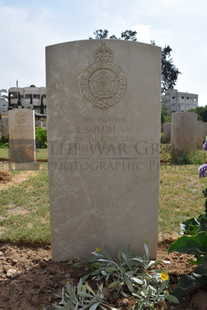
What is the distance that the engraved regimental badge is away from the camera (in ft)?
7.06

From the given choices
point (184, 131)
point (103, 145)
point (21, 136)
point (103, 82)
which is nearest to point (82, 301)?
Result: point (103, 145)

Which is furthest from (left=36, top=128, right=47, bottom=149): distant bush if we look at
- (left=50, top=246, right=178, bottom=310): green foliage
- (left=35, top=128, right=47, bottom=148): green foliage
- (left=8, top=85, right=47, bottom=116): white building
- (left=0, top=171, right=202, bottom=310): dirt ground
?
(left=8, top=85, right=47, bottom=116): white building

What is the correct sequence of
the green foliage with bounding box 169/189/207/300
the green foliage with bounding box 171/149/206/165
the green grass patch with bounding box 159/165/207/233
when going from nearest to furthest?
1. the green foliage with bounding box 169/189/207/300
2. the green grass patch with bounding box 159/165/207/233
3. the green foliage with bounding box 171/149/206/165

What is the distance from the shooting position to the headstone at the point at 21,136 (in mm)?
8867

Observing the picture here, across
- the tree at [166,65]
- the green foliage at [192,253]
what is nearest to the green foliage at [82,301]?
the green foliage at [192,253]

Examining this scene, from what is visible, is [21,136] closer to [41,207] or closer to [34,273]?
[41,207]

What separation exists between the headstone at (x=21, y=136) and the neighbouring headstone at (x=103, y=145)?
6.88 meters

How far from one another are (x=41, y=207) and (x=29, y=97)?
160 feet

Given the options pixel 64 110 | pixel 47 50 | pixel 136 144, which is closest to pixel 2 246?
pixel 64 110

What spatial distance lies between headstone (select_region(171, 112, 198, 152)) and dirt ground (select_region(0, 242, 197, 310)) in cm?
686

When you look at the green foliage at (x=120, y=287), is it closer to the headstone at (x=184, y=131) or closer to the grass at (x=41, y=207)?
the grass at (x=41, y=207)

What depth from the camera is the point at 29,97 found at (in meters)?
49.3

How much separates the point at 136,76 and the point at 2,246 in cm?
225

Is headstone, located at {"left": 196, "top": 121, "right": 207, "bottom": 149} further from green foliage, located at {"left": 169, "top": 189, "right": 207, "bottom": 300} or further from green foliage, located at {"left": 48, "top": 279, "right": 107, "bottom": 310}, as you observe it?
green foliage, located at {"left": 48, "top": 279, "right": 107, "bottom": 310}
